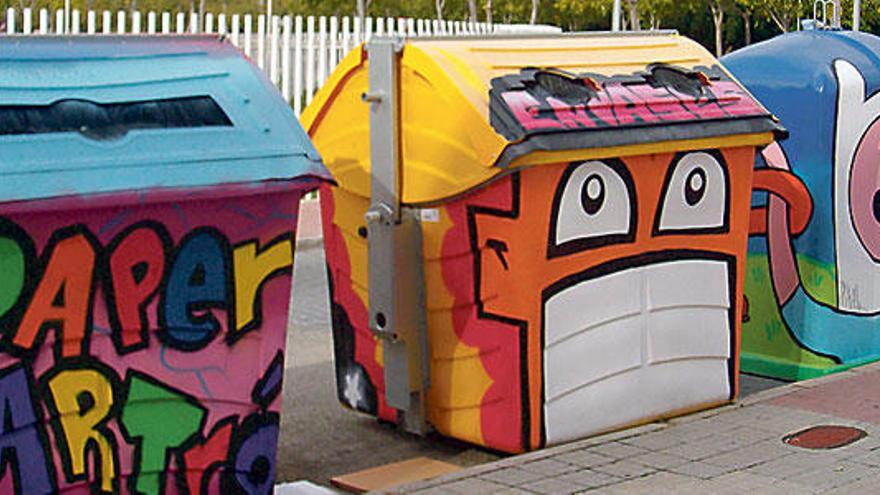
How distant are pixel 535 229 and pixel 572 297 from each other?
395mm

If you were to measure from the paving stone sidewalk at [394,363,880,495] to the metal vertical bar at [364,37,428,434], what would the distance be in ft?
2.09

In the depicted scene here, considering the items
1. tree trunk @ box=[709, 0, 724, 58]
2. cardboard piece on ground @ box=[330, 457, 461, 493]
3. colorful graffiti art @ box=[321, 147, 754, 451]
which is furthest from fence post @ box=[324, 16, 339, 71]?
tree trunk @ box=[709, 0, 724, 58]

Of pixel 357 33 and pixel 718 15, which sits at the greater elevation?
pixel 357 33

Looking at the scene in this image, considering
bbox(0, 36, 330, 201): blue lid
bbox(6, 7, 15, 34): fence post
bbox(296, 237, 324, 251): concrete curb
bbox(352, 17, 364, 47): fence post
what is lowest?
bbox(296, 237, 324, 251): concrete curb

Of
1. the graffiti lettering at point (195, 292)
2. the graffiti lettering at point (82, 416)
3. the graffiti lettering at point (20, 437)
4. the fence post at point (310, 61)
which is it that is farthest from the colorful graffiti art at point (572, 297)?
the fence post at point (310, 61)

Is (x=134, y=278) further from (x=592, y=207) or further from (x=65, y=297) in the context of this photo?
(x=592, y=207)

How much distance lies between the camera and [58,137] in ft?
15.1

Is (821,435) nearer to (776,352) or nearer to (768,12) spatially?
(776,352)

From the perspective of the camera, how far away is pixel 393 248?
6344 millimetres

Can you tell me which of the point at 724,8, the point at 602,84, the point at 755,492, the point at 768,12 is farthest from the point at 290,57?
the point at 724,8

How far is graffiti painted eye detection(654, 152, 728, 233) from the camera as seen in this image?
21.6ft

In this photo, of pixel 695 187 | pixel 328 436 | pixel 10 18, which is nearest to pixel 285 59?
pixel 10 18

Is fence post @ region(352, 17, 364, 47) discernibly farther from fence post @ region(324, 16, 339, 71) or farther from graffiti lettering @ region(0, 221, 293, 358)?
graffiti lettering @ region(0, 221, 293, 358)

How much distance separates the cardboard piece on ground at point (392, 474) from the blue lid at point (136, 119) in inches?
59.2
